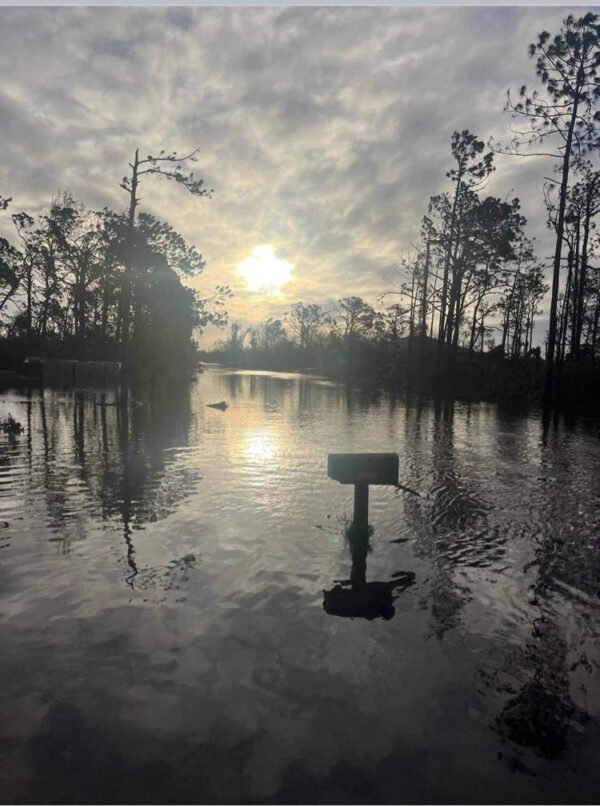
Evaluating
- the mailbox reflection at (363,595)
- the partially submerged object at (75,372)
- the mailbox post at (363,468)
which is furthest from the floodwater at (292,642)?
the partially submerged object at (75,372)

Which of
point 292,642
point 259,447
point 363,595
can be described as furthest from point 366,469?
point 259,447

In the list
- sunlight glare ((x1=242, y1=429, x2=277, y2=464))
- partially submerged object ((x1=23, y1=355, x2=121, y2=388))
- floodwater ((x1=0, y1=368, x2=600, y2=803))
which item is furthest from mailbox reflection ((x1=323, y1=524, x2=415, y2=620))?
partially submerged object ((x1=23, y1=355, x2=121, y2=388))

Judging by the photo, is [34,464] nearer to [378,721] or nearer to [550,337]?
[378,721]

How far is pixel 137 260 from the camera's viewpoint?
3616cm

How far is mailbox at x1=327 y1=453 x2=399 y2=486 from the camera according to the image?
666cm

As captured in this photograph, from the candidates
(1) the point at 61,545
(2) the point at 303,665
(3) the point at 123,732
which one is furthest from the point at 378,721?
(1) the point at 61,545

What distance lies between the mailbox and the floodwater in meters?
1.01

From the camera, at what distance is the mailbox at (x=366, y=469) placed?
6660 millimetres

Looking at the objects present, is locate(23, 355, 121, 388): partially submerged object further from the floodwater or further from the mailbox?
the mailbox

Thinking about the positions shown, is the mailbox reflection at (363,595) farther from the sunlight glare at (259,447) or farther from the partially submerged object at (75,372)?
the partially submerged object at (75,372)

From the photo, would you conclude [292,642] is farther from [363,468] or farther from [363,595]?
[363,468]

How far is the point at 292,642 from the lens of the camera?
15.2 feet

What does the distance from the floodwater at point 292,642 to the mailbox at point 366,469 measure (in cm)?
101

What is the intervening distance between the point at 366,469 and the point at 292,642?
8.60 ft
